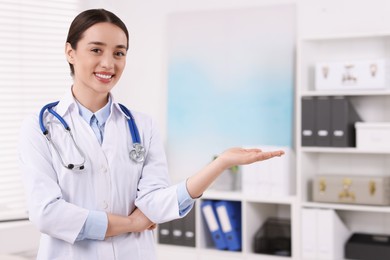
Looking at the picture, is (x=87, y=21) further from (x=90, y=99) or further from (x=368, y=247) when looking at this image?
(x=368, y=247)

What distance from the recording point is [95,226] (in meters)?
1.50

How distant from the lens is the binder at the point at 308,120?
3.60m

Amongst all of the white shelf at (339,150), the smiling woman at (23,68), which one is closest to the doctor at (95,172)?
the smiling woman at (23,68)

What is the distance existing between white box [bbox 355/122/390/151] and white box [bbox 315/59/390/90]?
0.76ft

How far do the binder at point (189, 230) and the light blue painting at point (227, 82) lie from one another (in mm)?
455

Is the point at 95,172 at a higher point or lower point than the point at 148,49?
lower

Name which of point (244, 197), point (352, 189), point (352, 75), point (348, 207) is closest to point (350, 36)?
point (352, 75)

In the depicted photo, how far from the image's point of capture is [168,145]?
4.32 metres

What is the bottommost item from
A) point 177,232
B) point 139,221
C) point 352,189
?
point 177,232

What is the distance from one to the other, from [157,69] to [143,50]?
0.61ft

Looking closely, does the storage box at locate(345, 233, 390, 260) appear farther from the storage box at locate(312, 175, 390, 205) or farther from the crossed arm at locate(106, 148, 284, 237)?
the crossed arm at locate(106, 148, 284, 237)

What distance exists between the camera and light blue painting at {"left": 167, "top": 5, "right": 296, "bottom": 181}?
156 inches

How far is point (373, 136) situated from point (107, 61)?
233cm

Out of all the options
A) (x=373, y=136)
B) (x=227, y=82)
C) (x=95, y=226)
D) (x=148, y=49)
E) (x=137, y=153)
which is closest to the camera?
(x=95, y=226)
